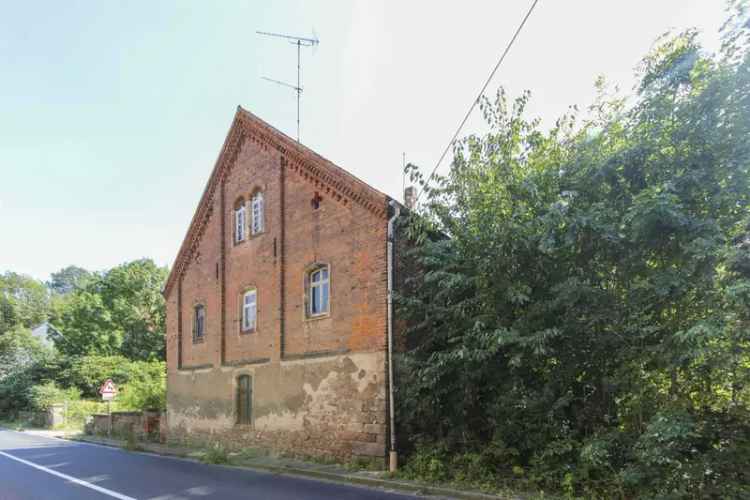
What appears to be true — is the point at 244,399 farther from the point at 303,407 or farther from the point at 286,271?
the point at 286,271

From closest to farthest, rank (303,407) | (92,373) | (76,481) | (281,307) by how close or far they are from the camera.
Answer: (76,481) < (303,407) < (281,307) < (92,373)

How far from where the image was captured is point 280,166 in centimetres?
1705

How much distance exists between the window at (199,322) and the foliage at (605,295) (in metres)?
11.0

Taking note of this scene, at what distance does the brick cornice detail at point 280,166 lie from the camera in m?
14.0

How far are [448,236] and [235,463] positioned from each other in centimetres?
867

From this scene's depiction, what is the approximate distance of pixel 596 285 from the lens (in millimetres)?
9250

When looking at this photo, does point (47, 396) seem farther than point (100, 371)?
No

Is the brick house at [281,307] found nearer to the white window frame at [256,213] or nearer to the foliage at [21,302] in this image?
the white window frame at [256,213]

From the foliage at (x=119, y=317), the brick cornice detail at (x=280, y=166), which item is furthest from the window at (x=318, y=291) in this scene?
the foliage at (x=119, y=317)

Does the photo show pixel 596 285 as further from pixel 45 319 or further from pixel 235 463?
pixel 45 319

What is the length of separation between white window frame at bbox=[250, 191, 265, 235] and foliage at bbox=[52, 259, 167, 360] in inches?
1192

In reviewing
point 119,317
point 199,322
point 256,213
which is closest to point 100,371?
point 119,317

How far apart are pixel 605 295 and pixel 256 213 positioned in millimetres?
12480

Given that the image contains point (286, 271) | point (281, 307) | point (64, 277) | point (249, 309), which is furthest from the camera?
point (64, 277)
